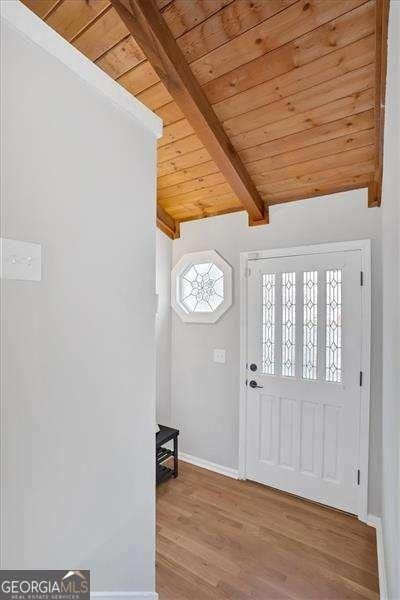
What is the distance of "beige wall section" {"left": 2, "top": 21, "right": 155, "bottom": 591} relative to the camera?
98 cm

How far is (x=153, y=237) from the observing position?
1546 mm

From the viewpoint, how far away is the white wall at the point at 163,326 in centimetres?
315

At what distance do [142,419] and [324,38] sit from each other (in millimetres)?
2037

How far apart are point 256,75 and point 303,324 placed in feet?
5.63

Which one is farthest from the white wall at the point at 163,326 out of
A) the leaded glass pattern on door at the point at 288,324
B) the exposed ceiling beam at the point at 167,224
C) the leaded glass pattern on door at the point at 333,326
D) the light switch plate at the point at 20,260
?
the light switch plate at the point at 20,260

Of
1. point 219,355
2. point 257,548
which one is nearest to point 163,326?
point 219,355

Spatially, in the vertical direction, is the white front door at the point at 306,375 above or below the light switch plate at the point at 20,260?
below

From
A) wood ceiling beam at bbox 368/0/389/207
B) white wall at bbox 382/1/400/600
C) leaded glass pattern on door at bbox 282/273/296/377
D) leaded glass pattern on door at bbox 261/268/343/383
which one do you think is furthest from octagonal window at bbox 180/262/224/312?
white wall at bbox 382/1/400/600

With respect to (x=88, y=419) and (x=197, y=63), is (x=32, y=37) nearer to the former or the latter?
(x=197, y=63)

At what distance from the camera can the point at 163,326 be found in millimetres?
3188

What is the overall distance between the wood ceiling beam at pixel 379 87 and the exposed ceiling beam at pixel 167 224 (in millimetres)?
1797

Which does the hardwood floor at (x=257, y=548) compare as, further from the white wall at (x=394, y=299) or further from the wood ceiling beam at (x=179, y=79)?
the wood ceiling beam at (x=179, y=79)

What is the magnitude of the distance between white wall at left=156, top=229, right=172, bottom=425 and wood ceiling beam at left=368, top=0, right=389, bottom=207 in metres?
1.91

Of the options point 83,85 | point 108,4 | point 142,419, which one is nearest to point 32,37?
point 83,85
